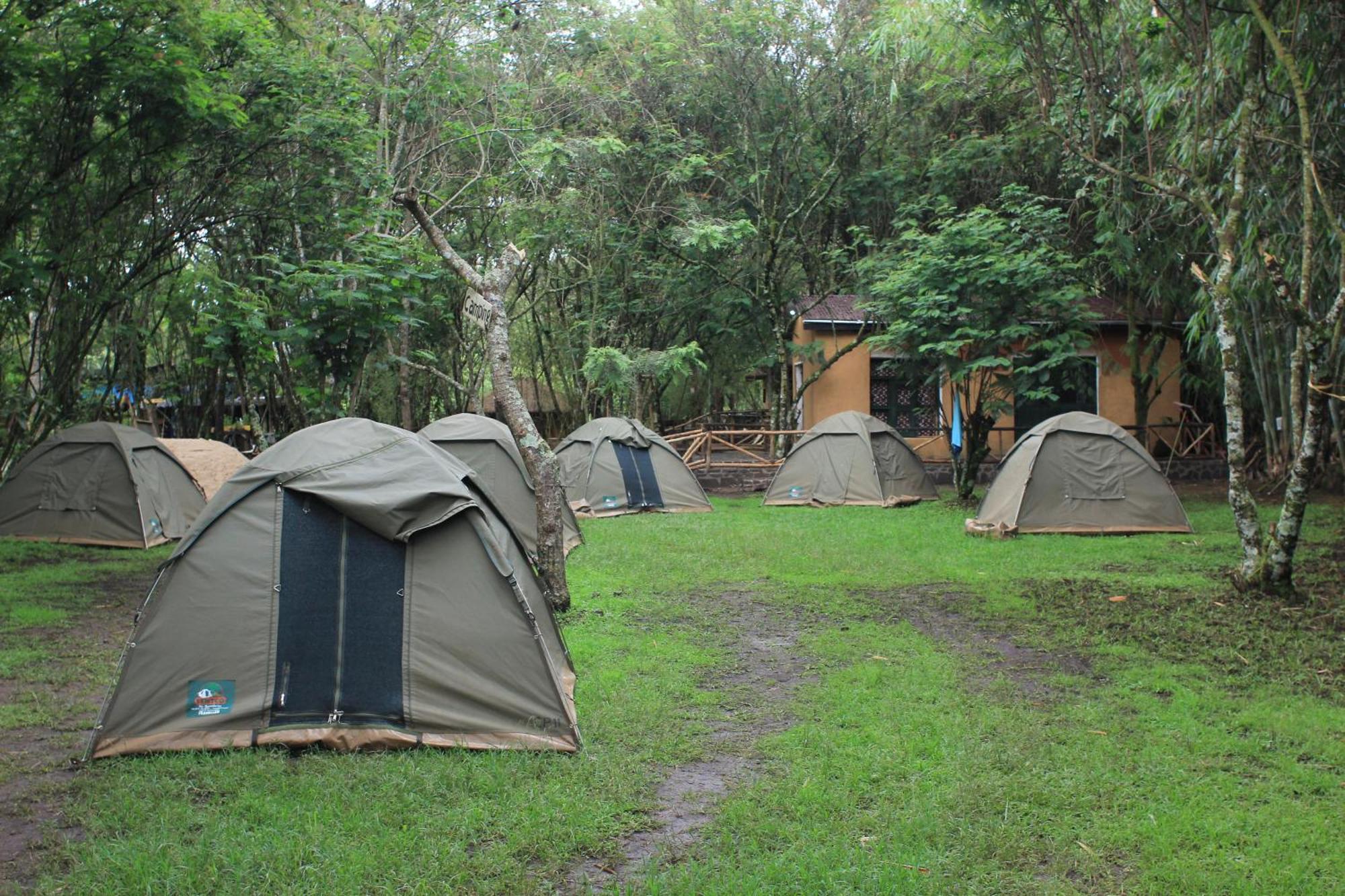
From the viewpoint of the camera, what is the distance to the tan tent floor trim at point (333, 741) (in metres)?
4.69

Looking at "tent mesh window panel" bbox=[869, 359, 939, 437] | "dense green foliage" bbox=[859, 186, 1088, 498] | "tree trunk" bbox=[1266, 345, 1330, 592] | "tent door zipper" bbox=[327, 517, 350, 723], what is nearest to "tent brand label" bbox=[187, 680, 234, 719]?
"tent door zipper" bbox=[327, 517, 350, 723]

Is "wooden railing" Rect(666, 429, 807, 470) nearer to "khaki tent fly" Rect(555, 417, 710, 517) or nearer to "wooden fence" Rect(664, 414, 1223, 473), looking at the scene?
"wooden fence" Rect(664, 414, 1223, 473)

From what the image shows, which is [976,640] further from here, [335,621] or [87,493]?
[87,493]

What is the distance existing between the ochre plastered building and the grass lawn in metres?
12.7

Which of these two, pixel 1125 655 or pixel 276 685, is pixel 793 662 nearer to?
pixel 1125 655

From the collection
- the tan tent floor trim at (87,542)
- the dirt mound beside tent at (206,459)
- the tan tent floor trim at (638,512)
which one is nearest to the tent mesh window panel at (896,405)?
the tan tent floor trim at (638,512)

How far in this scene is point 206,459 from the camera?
13008mm

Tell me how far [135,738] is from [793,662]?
3.81 m

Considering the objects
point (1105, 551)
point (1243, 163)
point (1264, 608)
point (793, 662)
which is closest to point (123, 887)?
point (793, 662)

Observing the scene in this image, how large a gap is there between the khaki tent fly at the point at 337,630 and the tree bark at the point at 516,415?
8.23 ft

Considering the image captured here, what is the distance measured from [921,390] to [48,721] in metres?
17.8

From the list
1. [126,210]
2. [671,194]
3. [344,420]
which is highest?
[671,194]

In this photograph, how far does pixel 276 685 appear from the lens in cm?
483

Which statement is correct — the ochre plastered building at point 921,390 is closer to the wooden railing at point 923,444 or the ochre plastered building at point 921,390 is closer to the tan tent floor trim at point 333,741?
the wooden railing at point 923,444
